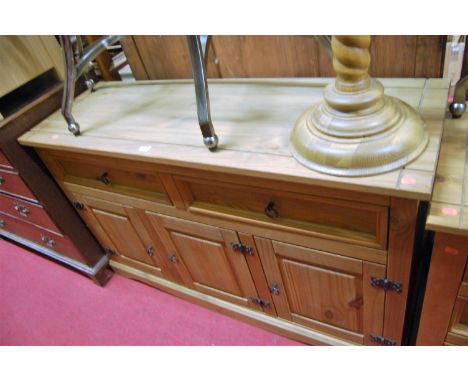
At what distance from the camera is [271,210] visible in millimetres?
771

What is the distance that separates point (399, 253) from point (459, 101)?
31 centimetres

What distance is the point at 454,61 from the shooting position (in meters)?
0.77

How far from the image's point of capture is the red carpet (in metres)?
1.30

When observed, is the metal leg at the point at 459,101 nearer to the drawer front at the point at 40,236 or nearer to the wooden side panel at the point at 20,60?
the wooden side panel at the point at 20,60

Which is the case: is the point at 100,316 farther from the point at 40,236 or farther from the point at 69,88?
the point at 69,88

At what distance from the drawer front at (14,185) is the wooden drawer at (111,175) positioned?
0.37ft

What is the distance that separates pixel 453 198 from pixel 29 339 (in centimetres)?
157

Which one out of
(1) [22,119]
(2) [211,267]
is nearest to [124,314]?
(2) [211,267]

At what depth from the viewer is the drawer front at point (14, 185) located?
1.15m

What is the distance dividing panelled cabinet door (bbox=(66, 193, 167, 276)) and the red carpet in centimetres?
18

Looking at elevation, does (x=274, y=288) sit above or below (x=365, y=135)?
below

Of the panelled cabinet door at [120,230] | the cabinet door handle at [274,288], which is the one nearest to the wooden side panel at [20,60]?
the panelled cabinet door at [120,230]

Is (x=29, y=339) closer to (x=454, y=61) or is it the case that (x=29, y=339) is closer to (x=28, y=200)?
(x=28, y=200)

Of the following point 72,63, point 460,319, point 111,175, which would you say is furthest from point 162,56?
point 460,319
